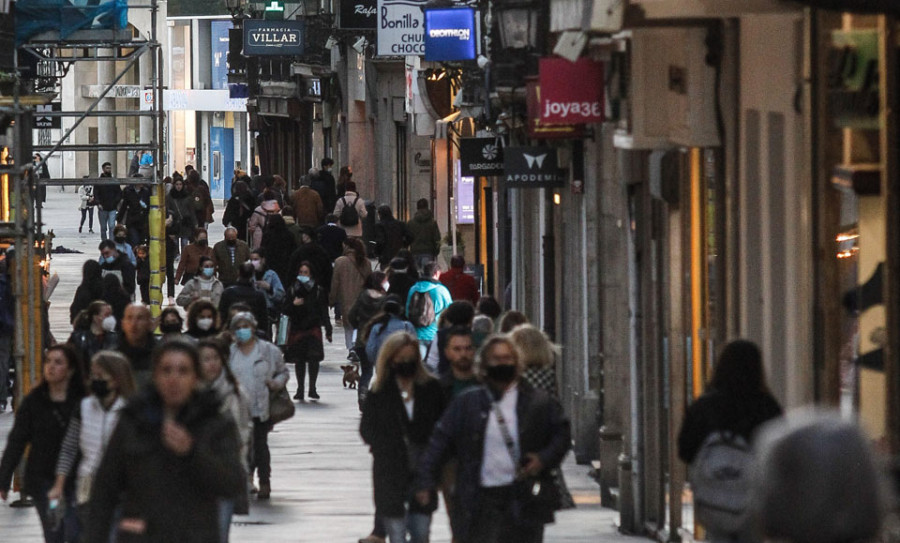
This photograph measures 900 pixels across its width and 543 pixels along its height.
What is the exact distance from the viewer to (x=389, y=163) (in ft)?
151

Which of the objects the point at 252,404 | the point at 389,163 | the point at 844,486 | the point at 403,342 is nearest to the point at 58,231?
the point at 389,163

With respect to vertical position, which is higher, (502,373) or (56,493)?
(502,373)

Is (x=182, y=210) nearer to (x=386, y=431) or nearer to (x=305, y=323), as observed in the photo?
(x=305, y=323)

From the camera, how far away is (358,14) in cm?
3969

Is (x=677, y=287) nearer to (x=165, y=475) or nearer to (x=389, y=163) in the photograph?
(x=165, y=475)

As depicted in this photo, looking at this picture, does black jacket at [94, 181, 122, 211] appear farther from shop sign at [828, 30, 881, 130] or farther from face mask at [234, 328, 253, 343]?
shop sign at [828, 30, 881, 130]

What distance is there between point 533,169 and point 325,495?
525 cm

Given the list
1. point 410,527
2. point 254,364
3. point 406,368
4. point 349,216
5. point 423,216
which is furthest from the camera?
point 349,216

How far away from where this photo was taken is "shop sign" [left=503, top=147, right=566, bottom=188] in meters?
20.8

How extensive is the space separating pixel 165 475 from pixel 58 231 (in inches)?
1922

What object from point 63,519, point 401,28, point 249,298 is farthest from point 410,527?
point 401,28

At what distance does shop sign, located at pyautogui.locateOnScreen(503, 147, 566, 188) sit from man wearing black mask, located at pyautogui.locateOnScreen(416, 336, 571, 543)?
34.6 ft

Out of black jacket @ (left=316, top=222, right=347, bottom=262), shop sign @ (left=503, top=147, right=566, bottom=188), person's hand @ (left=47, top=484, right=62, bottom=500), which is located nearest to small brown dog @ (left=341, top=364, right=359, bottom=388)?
shop sign @ (left=503, top=147, right=566, bottom=188)

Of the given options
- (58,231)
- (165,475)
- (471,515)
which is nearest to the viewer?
(165,475)
